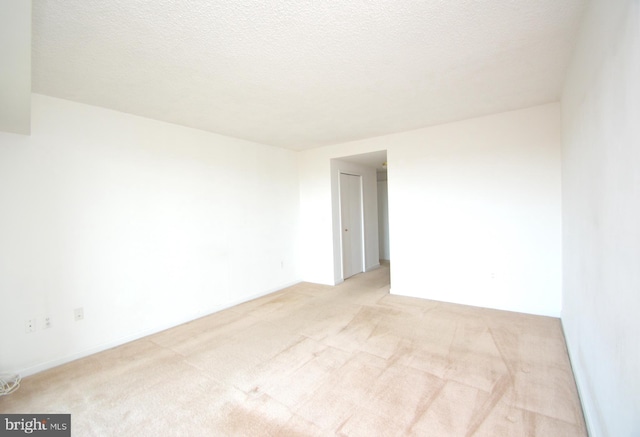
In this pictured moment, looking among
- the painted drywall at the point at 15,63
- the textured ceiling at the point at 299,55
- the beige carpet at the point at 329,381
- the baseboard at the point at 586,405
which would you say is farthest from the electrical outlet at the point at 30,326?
the baseboard at the point at 586,405

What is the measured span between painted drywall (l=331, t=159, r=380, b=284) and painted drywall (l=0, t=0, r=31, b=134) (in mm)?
3777

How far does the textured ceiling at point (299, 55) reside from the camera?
153cm

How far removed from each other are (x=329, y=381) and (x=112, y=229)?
2634 millimetres

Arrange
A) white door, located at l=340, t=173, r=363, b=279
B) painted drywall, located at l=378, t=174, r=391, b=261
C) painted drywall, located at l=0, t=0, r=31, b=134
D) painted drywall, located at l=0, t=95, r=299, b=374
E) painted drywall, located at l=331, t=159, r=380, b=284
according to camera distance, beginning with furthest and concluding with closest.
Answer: painted drywall, located at l=378, t=174, r=391, b=261, white door, located at l=340, t=173, r=363, b=279, painted drywall, located at l=331, t=159, r=380, b=284, painted drywall, located at l=0, t=95, r=299, b=374, painted drywall, located at l=0, t=0, r=31, b=134

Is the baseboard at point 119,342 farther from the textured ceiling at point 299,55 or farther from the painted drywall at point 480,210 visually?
the painted drywall at point 480,210

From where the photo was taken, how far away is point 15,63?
143cm

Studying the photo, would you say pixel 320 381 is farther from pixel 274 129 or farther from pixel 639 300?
pixel 274 129

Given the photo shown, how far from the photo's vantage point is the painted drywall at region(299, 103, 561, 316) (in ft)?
10.4

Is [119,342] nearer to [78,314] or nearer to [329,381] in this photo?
[78,314]

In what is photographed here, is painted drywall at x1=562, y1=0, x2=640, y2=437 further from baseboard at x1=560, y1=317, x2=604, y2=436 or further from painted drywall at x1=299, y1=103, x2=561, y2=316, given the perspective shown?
painted drywall at x1=299, y1=103, x2=561, y2=316

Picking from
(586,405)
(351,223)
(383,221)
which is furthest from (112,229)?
(383,221)

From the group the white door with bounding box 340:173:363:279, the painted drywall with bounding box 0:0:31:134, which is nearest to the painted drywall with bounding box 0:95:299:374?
the painted drywall with bounding box 0:0:31:134

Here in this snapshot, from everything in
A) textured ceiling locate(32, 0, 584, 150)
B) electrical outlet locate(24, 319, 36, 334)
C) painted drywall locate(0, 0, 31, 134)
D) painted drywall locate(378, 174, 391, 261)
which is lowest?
electrical outlet locate(24, 319, 36, 334)

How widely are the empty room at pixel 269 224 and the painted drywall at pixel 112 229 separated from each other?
0.06 ft
